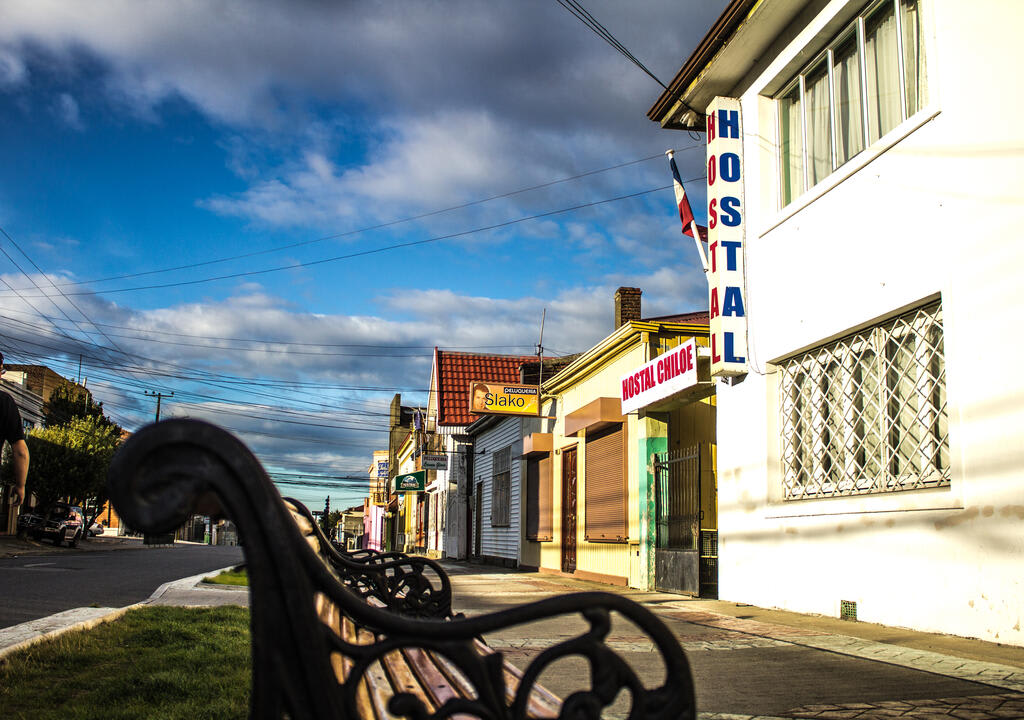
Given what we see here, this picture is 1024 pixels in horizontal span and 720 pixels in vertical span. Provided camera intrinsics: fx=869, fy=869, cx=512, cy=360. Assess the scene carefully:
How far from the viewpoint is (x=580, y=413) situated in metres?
15.7

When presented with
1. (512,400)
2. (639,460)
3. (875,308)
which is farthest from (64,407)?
(875,308)

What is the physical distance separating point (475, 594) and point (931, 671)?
7283 mm

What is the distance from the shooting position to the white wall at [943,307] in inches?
229

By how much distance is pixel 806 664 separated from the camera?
5266mm

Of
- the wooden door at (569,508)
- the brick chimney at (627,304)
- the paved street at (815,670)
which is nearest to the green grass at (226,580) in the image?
the paved street at (815,670)

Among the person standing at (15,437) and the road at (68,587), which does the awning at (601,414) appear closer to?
the road at (68,587)

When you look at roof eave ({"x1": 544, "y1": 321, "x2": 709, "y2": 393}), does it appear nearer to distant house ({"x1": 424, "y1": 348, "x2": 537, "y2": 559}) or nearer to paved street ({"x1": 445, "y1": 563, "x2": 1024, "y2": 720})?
paved street ({"x1": 445, "y1": 563, "x2": 1024, "y2": 720})

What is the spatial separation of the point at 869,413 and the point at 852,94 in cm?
296

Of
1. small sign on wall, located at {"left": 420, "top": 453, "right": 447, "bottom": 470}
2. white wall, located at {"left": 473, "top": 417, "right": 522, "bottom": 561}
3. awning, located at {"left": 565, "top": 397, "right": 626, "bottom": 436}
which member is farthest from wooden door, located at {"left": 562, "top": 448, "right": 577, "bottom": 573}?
small sign on wall, located at {"left": 420, "top": 453, "right": 447, "bottom": 470}

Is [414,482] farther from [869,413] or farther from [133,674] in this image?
[133,674]

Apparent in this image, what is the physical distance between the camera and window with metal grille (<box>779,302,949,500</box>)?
6.67 meters

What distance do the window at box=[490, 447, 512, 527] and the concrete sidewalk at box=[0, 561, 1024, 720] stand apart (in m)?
14.6

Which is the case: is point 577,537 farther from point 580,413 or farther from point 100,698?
point 100,698

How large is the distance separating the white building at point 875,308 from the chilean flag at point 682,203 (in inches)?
21.8
